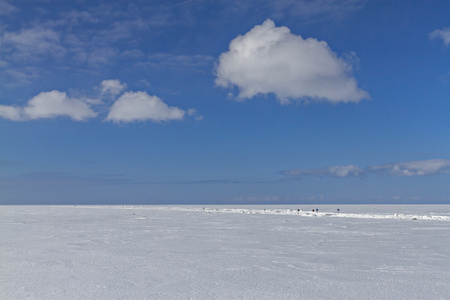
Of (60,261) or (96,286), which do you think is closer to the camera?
(96,286)

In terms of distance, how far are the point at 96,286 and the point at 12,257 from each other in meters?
5.39

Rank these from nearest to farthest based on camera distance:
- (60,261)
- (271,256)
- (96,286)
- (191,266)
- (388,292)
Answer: (388,292)
(96,286)
(191,266)
(60,261)
(271,256)

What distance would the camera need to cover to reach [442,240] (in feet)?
54.3

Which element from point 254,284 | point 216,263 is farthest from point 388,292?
point 216,263

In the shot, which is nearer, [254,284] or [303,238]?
[254,284]

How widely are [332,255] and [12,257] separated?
1051cm

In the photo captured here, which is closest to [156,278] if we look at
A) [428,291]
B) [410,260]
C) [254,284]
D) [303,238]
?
[254,284]

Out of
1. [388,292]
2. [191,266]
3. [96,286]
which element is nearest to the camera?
[388,292]

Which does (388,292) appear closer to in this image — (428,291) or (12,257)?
(428,291)

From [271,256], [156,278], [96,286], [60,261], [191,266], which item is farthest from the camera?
[271,256]

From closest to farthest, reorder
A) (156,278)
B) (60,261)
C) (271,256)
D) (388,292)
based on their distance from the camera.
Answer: (388,292) → (156,278) → (60,261) → (271,256)

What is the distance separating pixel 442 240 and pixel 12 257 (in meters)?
17.2

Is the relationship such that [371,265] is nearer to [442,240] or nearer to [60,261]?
[442,240]

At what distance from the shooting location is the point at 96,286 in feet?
27.5
